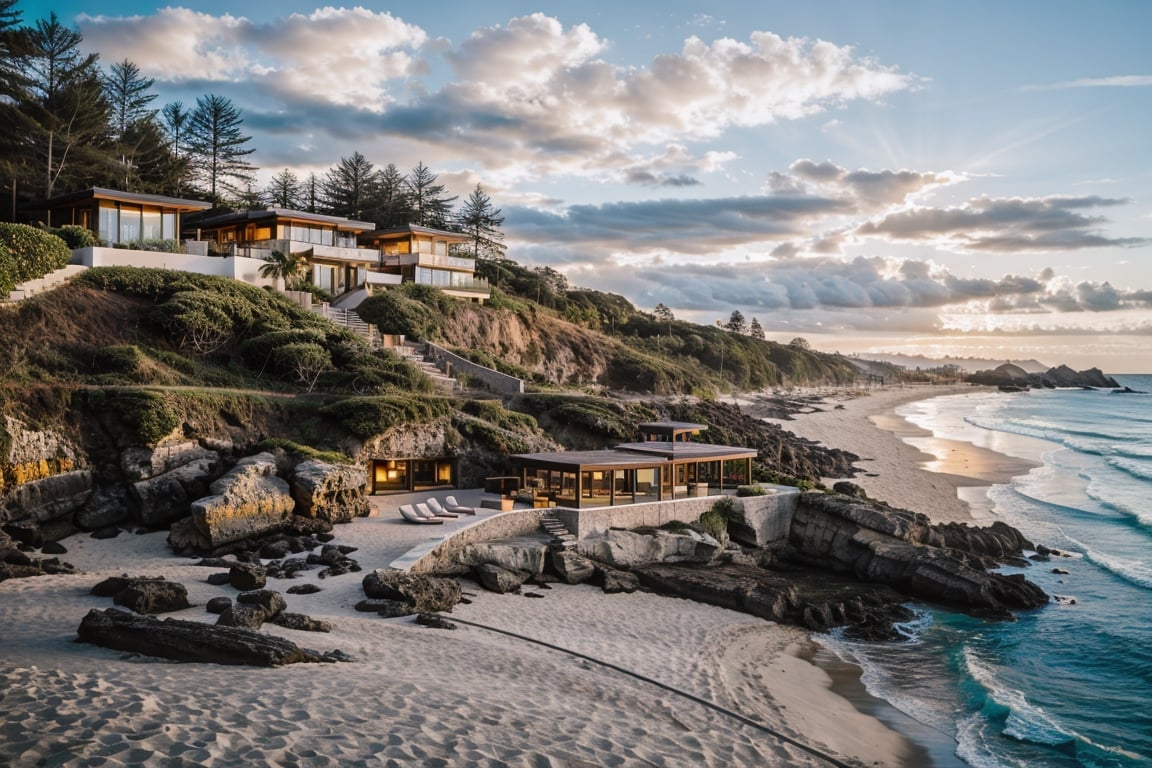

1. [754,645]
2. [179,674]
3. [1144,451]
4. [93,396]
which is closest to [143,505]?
[93,396]

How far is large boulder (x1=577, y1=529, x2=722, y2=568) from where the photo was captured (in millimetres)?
25141

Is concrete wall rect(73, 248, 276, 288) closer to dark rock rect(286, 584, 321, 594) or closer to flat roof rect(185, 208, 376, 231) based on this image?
flat roof rect(185, 208, 376, 231)

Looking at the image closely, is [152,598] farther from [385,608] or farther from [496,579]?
[496,579]

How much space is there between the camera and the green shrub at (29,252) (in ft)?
104


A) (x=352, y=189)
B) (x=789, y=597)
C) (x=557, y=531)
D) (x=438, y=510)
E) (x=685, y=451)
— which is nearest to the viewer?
(x=789, y=597)

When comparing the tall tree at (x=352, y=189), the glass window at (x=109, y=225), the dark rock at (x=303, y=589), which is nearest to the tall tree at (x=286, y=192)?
the tall tree at (x=352, y=189)

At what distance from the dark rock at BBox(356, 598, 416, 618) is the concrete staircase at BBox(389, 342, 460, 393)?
20.5 m

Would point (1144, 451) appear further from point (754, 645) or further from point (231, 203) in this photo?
point (231, 203)

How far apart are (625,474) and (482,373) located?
47.5ft

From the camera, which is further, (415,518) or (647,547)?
(647,547)

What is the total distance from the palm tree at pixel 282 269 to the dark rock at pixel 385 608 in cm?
3041

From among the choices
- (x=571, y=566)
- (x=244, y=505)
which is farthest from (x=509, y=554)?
(x=244, y=505)

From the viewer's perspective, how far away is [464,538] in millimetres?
22891

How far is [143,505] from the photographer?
76.7 feet
